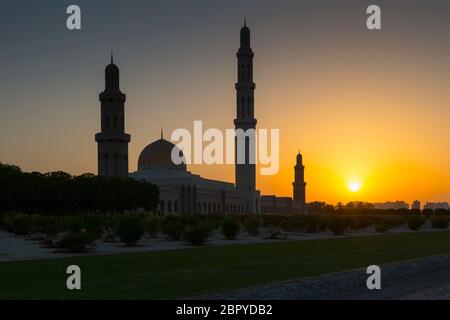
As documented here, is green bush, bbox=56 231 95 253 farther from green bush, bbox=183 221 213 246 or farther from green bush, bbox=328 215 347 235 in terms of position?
green bush, bbox=328 215 347 235

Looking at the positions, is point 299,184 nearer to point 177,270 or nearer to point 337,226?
point 337,226

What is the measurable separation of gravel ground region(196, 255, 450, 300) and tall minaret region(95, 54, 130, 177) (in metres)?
83.3

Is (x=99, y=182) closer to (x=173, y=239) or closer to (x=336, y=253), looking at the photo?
(x=173, y=239)

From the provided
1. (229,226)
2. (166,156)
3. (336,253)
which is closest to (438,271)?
(336,253)

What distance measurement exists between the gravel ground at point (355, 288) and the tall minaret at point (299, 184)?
170976 millimetres

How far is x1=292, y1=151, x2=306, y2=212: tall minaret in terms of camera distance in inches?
7539

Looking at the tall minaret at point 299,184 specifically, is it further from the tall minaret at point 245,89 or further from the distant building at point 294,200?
the tall minaret at point 245,89

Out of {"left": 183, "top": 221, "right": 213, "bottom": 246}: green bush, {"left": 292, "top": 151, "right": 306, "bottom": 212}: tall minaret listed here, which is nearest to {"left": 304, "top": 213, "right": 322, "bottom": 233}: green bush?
{"left": 183, "top": 221, "right": 213, "bottom": 246}: green bush

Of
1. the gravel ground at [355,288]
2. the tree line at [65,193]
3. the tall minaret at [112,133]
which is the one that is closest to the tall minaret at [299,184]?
the tall minaret at [112,133]

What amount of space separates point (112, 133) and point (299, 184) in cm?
10196

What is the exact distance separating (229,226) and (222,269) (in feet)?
67.5

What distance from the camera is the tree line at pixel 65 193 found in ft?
230

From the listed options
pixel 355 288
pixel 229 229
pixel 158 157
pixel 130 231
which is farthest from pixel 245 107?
pixel 355 288
